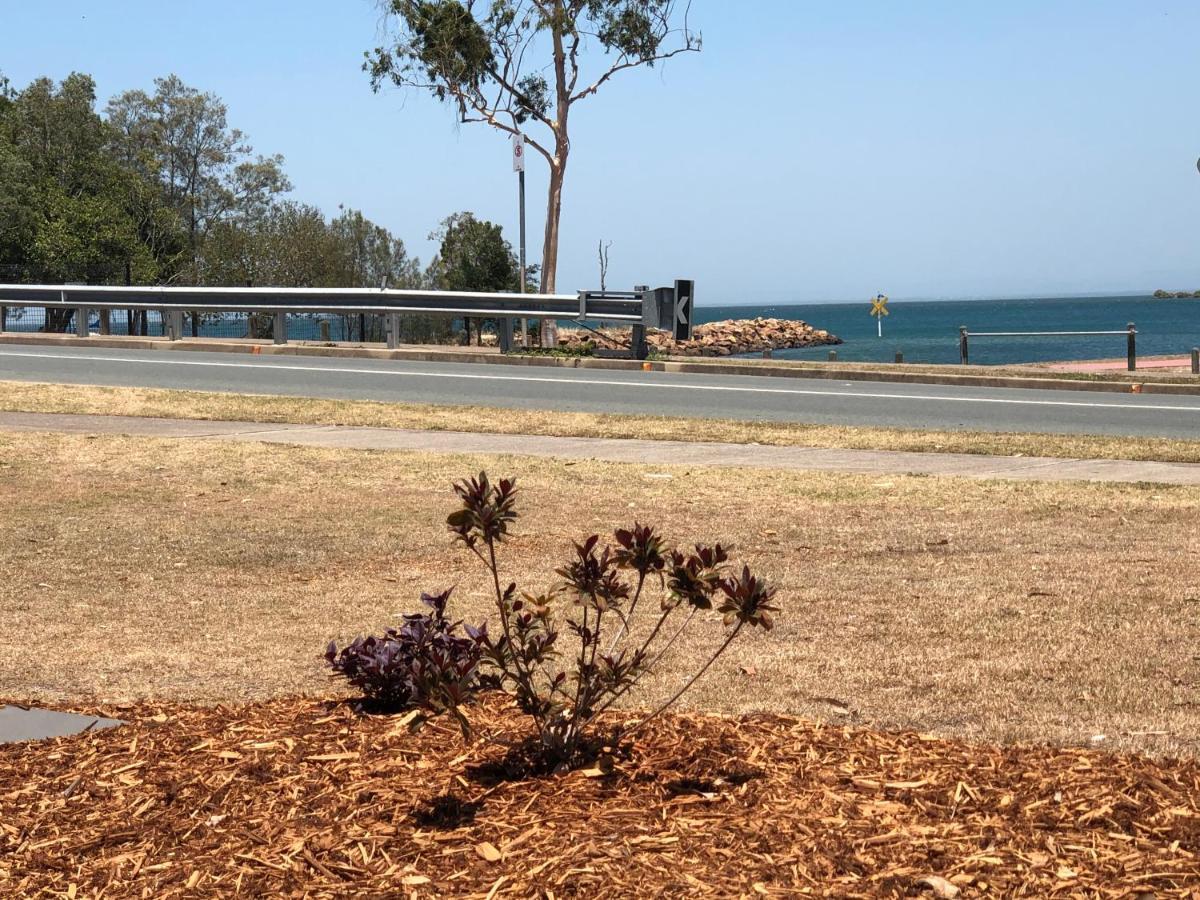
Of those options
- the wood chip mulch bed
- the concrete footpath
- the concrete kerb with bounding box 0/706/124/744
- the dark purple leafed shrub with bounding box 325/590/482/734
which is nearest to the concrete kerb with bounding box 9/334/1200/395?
the concrete footpath

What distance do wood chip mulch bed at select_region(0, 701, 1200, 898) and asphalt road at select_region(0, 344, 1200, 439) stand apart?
997 cm

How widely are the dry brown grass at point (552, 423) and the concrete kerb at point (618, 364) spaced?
6.97m

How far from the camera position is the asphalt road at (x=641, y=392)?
52.0ft

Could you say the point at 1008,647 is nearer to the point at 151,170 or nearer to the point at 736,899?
the point at 736,899

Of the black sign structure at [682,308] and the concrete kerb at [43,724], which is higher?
the black sign structure at [682,308]

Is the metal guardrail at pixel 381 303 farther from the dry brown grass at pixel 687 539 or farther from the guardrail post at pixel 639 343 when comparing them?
the dry brown grass at pixel 687 539

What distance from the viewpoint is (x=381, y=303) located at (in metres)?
25.5

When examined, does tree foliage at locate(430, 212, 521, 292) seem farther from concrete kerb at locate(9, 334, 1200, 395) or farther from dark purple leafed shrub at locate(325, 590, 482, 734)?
dark purple leafed shrub at locate(325, 590, 482, 734)

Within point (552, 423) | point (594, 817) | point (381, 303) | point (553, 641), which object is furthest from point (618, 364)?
point (594, 817)

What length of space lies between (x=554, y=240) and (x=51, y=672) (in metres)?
Answer: 28.5

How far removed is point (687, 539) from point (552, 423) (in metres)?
6.27

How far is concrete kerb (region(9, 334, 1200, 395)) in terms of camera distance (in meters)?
20.7

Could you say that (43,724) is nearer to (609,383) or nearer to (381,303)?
(609,383)

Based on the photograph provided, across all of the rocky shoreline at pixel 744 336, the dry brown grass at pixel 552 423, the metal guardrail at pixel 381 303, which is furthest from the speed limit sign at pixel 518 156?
the rocky shoreline at pixel 744 336
